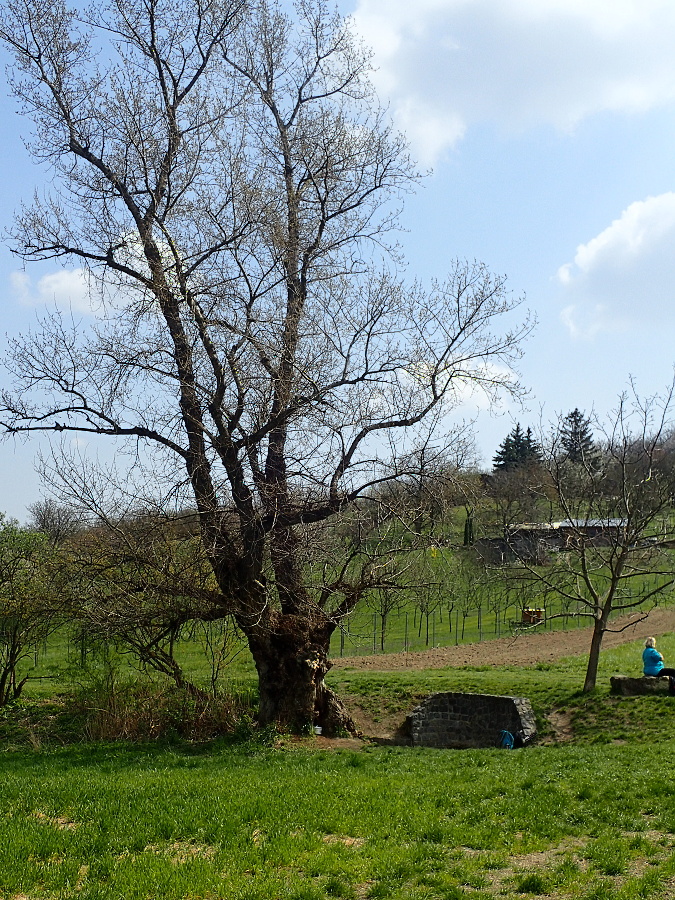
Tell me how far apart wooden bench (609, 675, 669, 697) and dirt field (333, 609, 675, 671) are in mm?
4934

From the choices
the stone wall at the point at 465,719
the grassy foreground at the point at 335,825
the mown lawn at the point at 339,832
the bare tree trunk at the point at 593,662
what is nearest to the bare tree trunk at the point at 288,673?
the grassy foreground at the point at 335,825

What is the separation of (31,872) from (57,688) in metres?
12.6

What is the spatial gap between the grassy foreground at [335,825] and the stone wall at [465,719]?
3.25m

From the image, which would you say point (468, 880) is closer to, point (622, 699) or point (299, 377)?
point (299, 377)

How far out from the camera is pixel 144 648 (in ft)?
42.5

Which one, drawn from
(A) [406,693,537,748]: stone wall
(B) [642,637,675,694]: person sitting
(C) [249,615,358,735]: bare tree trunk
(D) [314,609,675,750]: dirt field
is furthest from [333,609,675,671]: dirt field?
(C) [249,615,358,735]: bare tree trunk

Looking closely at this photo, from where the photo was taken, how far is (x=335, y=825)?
6.48 metres

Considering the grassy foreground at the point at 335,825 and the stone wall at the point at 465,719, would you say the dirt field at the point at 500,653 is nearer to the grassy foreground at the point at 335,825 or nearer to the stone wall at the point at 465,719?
the stone wall at the point at 465,719

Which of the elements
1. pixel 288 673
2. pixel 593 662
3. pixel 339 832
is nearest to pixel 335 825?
pixel 339 832

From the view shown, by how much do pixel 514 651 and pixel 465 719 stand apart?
1164 cm

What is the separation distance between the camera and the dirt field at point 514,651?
22453 millimetres

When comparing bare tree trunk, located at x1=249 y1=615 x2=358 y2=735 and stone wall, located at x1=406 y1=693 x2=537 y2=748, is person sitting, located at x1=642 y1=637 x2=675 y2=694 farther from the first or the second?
bare tree trunk, located at x1=249 y1=615 x2=358 y2=735

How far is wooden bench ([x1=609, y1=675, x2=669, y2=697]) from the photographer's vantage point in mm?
14055

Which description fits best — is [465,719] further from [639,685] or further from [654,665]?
[654,665]
